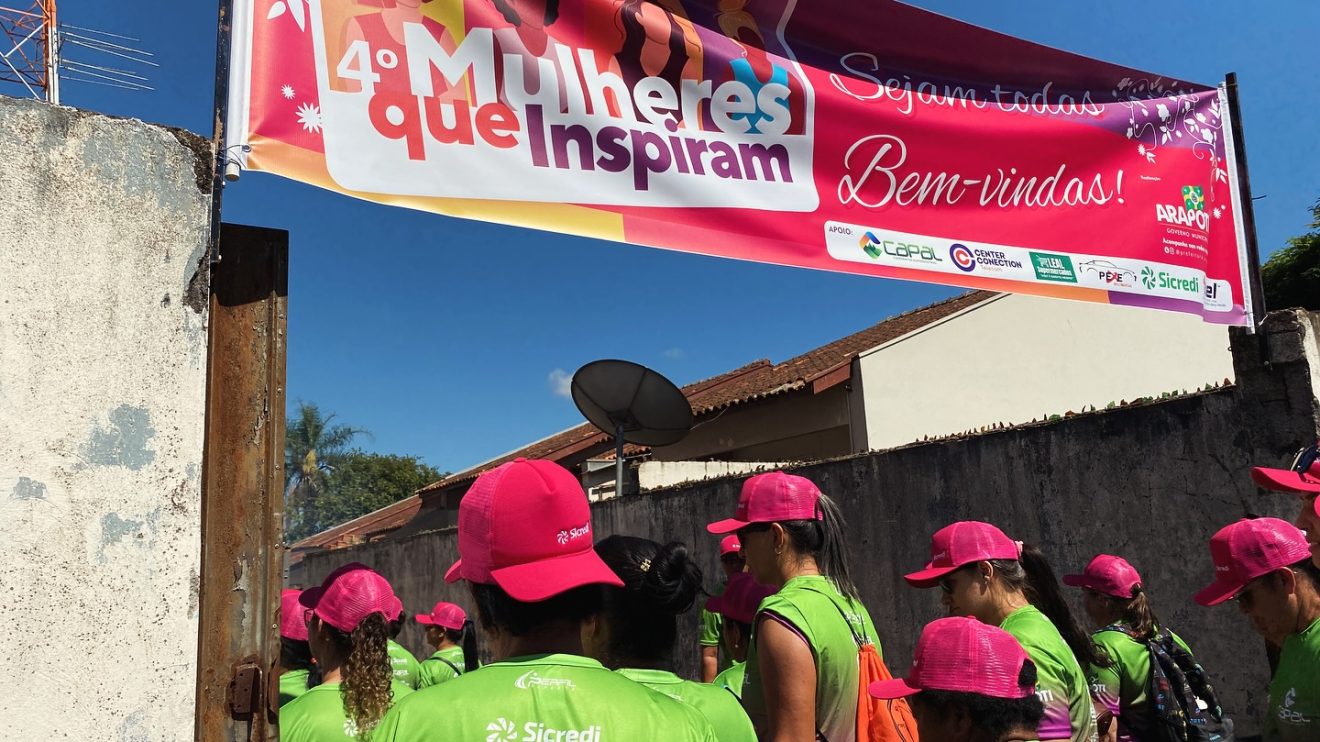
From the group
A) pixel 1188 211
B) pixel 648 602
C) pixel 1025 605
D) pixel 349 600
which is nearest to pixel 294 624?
pixel 349 600

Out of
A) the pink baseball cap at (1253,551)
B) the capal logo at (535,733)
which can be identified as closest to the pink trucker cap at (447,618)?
the pink baseball cap at (1253,551)

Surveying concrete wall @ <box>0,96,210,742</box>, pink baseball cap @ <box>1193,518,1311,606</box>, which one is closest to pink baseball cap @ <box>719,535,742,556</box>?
pink baseball cap @ <box>1193,518,1311,606</box>

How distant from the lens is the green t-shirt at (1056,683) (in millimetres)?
2510

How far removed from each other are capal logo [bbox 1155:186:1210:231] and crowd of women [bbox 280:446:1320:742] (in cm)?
153

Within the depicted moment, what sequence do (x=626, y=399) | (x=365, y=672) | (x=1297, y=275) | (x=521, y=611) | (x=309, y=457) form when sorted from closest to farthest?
(x=521, y=611), (x=365, y=672), (x=626, y=399), (x=1297, y=275), (x=309, y=457)

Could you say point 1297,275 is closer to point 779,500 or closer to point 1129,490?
point 1129,490

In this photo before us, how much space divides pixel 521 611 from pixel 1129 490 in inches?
181

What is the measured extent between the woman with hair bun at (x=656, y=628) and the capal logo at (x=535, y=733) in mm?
802

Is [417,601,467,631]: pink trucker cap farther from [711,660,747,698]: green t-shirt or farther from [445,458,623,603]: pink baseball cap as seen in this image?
[445,458,623,603]: pink baseball cap

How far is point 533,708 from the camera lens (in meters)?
1.52

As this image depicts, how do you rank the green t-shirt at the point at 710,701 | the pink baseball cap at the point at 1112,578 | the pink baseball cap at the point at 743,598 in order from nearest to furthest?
the green t-shirt at the point at 710,701 → the pink baseball cap at the point at 743,598 → the pink baseball cap at the point at 1112,578

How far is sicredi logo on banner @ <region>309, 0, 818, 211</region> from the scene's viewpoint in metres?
2.69

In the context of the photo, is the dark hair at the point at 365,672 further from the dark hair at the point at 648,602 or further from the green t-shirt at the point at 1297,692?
the green t-shirt at the point at 1297,692

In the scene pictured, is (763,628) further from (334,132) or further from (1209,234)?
(1209,234)
